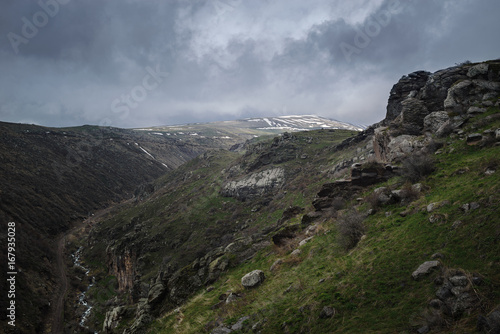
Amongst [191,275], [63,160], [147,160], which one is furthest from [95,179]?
[191,275]

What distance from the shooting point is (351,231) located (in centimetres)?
1348

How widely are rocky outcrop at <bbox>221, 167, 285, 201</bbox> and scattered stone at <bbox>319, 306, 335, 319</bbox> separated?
53.5 metres

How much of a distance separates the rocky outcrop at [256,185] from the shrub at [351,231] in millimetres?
48623

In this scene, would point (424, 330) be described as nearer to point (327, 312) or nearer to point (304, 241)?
point (327, 312)

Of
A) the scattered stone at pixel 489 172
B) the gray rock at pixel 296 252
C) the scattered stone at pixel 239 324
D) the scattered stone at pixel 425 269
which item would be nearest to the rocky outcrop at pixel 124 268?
the gray rock at pixel 296 252

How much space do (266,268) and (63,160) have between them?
556 ft

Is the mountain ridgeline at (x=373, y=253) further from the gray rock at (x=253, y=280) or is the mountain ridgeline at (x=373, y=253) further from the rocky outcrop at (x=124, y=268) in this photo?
the rocky outcrop at (x=124, y=268)

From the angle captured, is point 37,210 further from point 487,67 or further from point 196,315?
point 487,67

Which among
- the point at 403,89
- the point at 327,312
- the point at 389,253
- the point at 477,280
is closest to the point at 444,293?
the point at 477,280

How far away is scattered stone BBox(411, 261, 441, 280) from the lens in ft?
27.1

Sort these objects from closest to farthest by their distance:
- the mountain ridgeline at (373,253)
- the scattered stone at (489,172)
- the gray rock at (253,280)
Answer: the mountain ridgeline at (373,253)
the scattered stone at (489,172)
the gray rock at (253,280)

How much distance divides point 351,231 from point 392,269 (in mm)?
4067

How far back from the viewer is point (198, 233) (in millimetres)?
54281

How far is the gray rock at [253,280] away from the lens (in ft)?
47.1
